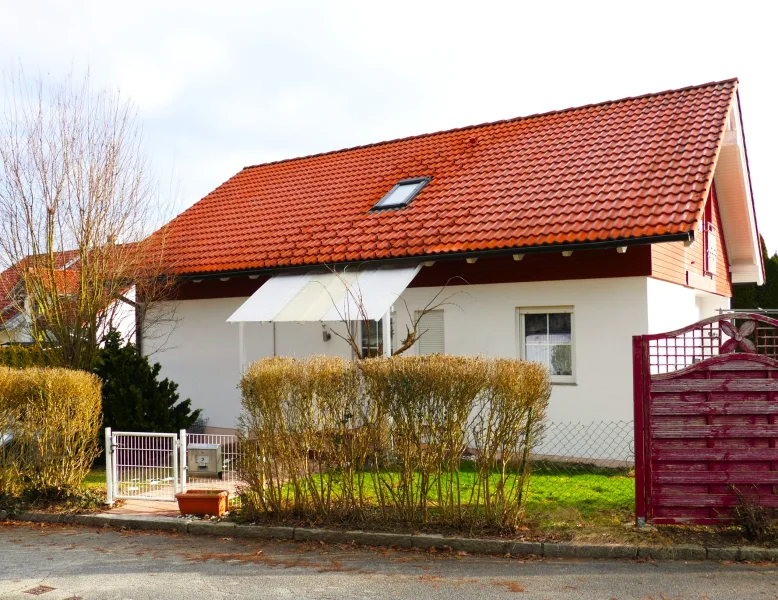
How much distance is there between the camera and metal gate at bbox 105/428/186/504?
31.5ft

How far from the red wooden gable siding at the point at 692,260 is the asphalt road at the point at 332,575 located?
632 cm

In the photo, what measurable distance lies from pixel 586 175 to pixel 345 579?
9415 mm

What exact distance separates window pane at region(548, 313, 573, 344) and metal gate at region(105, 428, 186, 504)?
612cm

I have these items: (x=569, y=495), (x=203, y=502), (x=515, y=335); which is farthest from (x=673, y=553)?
(x=515, y=335)

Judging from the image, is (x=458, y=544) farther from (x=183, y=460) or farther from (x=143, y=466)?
(x=143, y=466)

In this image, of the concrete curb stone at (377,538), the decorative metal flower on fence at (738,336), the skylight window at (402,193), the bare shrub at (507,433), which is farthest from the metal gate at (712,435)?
the skylight window at (402,193)

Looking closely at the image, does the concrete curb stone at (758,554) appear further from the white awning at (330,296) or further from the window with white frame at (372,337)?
the window with white frame at (372,337)

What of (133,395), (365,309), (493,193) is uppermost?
(493,193)

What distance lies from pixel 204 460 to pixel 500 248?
5661 millimetres

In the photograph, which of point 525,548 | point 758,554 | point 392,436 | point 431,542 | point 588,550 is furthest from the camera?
point 392,436

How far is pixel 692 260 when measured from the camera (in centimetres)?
1530

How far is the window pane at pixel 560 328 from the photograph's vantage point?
12.6 meters

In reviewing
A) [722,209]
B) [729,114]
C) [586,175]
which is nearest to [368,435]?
[586,175]

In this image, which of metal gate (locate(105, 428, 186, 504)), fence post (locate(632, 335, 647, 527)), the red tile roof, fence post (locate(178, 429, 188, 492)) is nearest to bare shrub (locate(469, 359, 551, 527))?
fence post (locate(632, 335, 647, 527))
